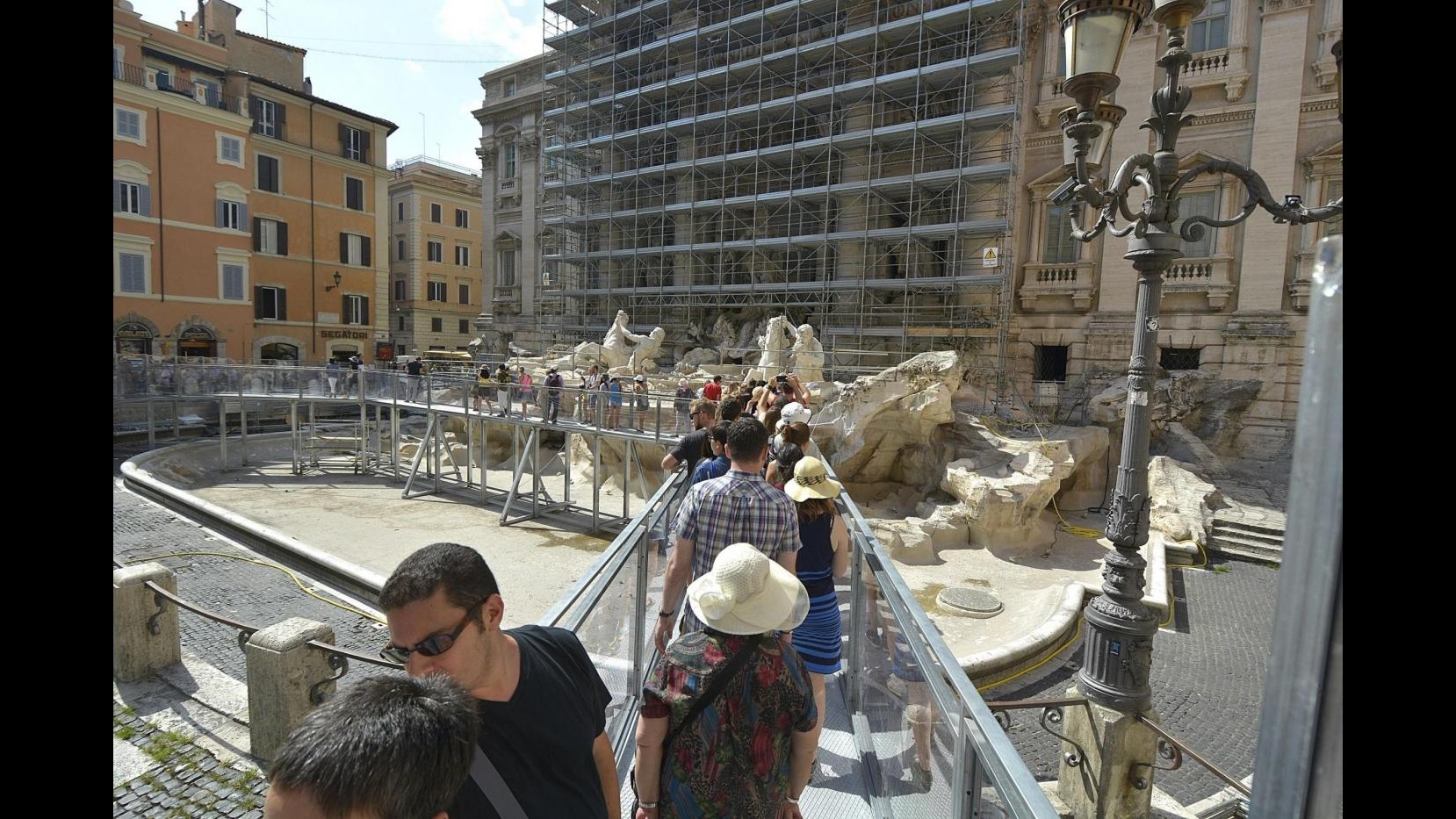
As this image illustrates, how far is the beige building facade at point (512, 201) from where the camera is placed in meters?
35.3

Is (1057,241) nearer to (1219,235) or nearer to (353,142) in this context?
(1219,235)

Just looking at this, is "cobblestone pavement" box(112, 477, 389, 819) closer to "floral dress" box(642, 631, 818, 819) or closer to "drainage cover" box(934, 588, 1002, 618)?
"floral dress" box(642, 631, 818, 819)

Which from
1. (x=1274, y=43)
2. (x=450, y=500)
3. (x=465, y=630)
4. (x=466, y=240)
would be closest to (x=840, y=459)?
(x=450, y=500)

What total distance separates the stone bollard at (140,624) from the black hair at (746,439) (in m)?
5.45

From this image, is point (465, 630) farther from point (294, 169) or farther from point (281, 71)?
point (281, 71)

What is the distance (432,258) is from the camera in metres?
41.4

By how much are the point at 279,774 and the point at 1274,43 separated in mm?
24715

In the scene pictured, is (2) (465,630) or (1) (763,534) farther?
(1) (763,534)

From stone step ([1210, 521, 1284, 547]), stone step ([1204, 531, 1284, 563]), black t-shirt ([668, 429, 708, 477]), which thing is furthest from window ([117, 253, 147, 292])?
stone step ([1210, 521, 1284, 547])

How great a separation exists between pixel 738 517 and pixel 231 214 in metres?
34.6

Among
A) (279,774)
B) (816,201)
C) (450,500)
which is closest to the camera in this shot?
(279,774)

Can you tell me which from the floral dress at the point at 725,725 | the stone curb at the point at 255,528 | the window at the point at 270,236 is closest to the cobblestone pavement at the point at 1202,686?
the floral dress at the point at 725,725

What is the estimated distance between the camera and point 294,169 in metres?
Result: 32.1

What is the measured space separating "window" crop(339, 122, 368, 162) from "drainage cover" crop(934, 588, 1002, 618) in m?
35.6
